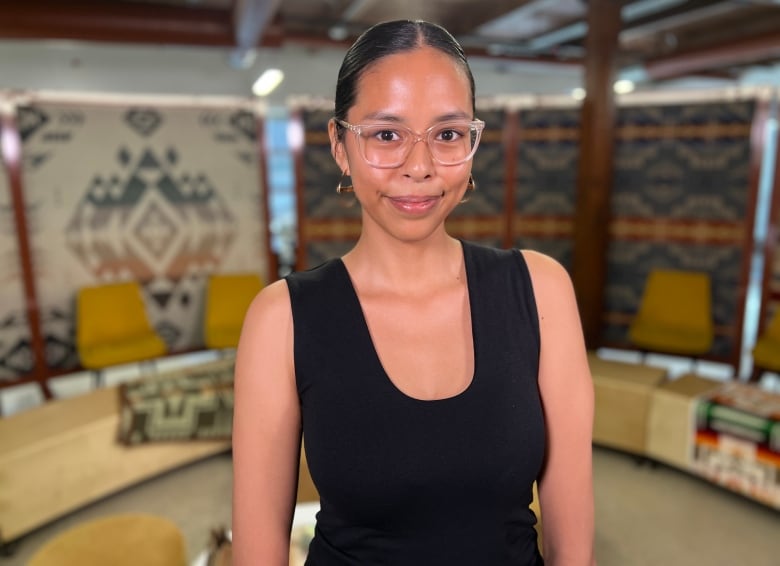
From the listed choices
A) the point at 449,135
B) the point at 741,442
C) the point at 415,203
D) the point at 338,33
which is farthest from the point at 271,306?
the point at 338,33

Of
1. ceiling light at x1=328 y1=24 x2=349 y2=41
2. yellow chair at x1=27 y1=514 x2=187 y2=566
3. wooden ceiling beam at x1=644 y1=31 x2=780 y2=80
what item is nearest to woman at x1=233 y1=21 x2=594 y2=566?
yellow chair at x1=27 y1=514 x2=187 y2=566

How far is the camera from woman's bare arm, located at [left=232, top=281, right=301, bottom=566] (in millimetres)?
1082

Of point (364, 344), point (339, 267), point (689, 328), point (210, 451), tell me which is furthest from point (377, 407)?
point (689, 328)

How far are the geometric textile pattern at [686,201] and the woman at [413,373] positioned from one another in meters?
4.97

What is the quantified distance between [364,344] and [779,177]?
514 centimetres

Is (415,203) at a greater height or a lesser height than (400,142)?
lesser

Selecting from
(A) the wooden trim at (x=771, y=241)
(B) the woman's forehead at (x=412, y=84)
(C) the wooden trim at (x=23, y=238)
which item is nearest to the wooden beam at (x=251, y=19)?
(C) the wooden trim at (x=23, y=238)

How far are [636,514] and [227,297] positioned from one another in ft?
13.3

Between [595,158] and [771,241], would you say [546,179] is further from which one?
[771,241]

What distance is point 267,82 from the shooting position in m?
9.00

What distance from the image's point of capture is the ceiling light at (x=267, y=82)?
8727 millimetres

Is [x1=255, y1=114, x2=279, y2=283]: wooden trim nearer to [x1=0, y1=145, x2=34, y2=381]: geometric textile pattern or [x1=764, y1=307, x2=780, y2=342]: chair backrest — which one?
[x1=0, y1=145, x2=34, y2=381]: geometric textile pattern

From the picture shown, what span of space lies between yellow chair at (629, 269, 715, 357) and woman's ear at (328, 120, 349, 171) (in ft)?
15.9

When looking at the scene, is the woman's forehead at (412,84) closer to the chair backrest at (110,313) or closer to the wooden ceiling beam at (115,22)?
the chair backrest at (110,313)
